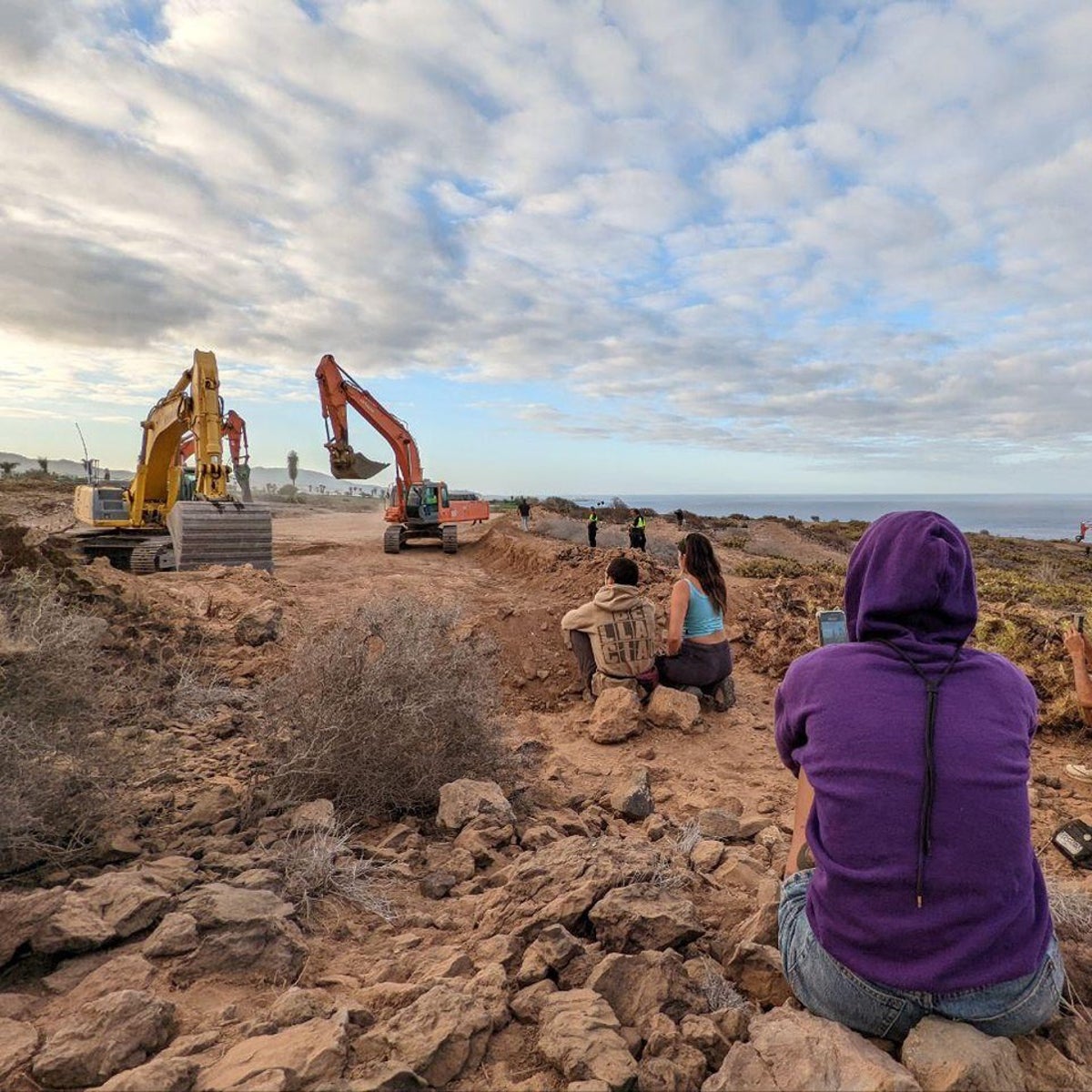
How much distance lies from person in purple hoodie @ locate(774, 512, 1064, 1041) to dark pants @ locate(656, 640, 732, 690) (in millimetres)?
3846

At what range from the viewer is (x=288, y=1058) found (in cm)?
161

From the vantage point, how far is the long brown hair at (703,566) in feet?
17.8

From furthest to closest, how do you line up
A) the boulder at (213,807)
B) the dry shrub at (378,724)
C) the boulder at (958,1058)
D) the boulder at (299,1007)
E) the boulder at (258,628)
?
the boulder at (258,628) → the dry shrub at (378,724) → the boulder at (213,807) → the boulder at (299,1007) → the boulder at (958,1058)

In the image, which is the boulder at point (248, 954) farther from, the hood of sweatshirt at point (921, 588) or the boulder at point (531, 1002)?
the hood of sweatshirt at point (921, 588)

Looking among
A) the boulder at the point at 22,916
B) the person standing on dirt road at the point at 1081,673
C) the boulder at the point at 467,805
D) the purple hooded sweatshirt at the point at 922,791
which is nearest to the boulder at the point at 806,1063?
the purple hooded sweatshirt at the point at 922,791

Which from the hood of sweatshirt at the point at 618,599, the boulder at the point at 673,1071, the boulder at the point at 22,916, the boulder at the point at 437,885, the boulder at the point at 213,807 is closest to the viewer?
the boulder at the point at 673,1071

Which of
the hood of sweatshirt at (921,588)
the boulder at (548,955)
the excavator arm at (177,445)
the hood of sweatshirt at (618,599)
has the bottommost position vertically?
the boulder at (548,955)

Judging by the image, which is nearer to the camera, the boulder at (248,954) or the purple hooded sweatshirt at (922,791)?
the purple hooded sweatshirt at (922,791)

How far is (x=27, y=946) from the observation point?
6.97 feet

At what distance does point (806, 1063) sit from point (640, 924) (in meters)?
0.63

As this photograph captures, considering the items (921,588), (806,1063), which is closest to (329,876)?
(806,1063)

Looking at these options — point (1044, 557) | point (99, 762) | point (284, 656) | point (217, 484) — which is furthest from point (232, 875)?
point (1044, 557)

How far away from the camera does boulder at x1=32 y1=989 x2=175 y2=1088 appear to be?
165 cm

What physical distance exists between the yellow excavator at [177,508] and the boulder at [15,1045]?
33.5 ft
